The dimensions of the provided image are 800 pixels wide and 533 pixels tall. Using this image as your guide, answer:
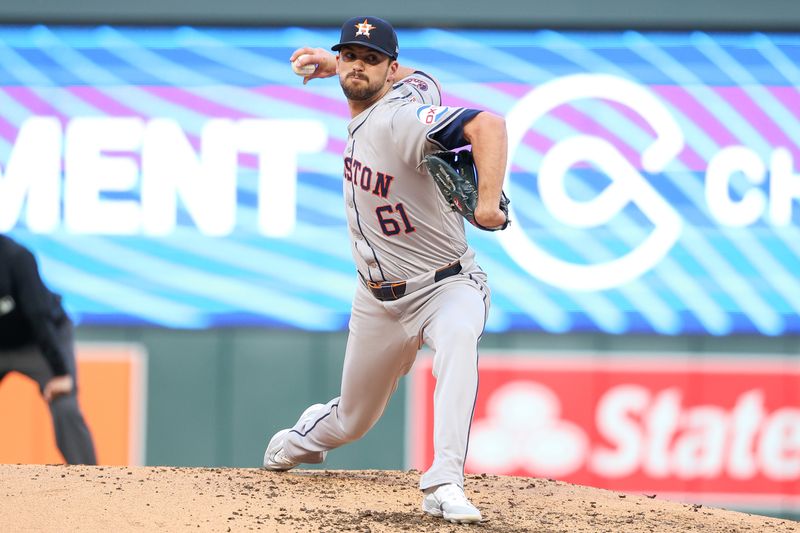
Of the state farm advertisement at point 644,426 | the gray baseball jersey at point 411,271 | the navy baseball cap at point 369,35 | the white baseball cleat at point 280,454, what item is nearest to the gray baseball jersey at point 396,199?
the gray baseball jersey at point 411,271

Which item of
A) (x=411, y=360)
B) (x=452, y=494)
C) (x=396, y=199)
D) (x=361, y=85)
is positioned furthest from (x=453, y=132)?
(x=452, y=494)

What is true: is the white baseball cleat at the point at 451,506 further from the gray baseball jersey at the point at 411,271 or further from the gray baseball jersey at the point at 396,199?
the gray baseball jersey at the point at 396,199

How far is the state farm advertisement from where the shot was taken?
593cm

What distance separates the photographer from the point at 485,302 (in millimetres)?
3434

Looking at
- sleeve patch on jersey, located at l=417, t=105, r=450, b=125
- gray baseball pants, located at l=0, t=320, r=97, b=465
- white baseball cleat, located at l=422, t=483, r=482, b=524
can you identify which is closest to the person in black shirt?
gray baseball pants, located at l=0, t=320, r=97, b=465

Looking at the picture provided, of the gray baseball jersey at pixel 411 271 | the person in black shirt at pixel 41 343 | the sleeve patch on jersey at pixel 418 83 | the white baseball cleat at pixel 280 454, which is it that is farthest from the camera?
the person in black shirt at pixel 41 343

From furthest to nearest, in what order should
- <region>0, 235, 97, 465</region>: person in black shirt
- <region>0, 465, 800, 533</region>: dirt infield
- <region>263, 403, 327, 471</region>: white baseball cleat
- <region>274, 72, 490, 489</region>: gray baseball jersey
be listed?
<region>0, 235, 97, 465</region>: person in black shirt → <region>263, 403, 327, 471</region>: white baseball cleat → <region>274, 72, 490, 489</region>: gray baseball jersey → <region>0, 465, 800, 533</region>: dirt infield

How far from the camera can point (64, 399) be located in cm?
595

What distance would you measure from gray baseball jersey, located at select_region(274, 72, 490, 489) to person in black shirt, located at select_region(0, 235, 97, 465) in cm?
275

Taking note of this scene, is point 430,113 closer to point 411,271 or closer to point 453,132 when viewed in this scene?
point 453,132

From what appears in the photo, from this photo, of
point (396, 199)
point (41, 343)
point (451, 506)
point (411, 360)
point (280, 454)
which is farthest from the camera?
point (41, 343)

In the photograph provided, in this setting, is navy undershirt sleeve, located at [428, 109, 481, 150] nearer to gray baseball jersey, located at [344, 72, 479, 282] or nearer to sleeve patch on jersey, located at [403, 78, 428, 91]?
gray baseball jersey, located at [344, 72, 479, 282]

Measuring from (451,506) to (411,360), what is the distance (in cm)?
58

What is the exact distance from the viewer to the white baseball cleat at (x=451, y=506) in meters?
3.11
